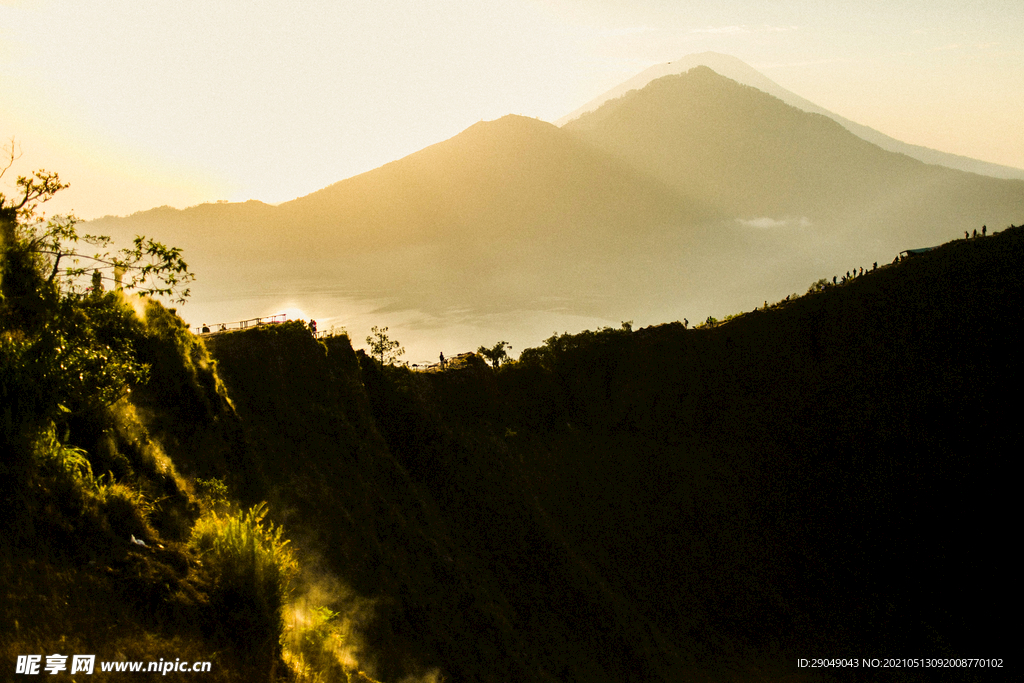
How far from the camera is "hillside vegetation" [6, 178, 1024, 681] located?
10555mm

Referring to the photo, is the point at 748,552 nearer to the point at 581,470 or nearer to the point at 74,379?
the point at 581,470

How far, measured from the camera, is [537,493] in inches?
1410

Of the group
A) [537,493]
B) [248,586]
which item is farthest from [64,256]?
[537,493]

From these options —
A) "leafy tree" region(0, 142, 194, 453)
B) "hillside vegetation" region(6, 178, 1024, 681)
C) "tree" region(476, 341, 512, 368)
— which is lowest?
"hillside vegetation" region(6, 178, 1024, 681)

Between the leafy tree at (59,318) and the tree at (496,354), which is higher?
the leafy tree at (59,318)

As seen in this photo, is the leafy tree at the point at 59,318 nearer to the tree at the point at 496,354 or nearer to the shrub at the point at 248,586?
the shrub at the point at 248,586

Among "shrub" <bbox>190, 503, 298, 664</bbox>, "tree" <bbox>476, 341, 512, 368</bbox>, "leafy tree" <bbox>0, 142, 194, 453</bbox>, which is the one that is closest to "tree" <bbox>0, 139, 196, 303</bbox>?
"leafy tree" <bbox>0, 142, 194, 453</bbox>

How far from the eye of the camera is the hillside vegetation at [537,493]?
10555mm

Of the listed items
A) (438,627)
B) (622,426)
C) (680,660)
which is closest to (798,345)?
(622,426)

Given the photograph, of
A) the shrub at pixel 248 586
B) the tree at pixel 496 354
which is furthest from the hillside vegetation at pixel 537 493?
the tree at pixel 496 354

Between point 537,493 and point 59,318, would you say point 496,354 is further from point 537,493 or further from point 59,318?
point 59,318

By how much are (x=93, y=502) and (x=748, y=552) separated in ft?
125

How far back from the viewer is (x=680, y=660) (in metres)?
30.0

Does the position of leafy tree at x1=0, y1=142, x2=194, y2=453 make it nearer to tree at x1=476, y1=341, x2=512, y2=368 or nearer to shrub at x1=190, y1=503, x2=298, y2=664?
shrub at x1=190, y1=503, x2=298, y2=664
